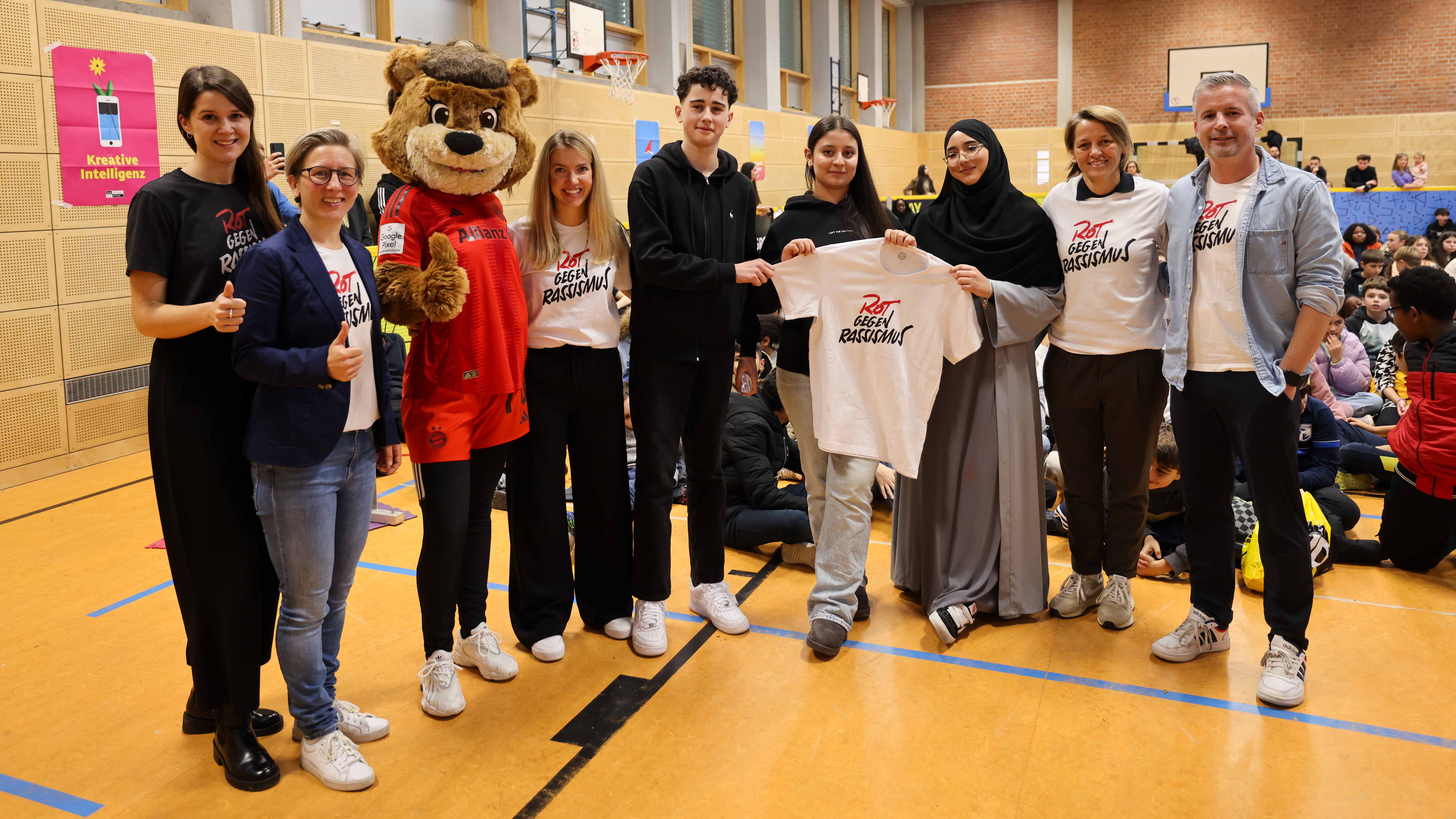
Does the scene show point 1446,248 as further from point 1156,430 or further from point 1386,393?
point 1156,430

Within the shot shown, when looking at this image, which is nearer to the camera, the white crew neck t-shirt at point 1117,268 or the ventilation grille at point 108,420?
the white crew neck t-shirt at point 1117,268

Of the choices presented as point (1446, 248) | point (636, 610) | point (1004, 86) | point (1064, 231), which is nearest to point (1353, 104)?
point (1004, 86)

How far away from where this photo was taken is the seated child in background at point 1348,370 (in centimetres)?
639

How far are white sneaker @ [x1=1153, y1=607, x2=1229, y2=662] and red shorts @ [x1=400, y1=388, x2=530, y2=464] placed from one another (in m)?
2.45

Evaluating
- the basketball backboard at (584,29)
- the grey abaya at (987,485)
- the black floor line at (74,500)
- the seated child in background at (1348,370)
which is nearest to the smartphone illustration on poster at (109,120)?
the black floor line at (74,500)

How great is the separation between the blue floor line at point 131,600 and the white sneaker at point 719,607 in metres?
2.35

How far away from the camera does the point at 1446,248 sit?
10.9 meters

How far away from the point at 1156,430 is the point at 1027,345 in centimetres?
56

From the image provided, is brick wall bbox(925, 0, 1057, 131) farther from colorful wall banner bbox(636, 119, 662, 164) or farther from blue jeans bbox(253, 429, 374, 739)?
blue jeans bbox(253, 429, 374, 739)

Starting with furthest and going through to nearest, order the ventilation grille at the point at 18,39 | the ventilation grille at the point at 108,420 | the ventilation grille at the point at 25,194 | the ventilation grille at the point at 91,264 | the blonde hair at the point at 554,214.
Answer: the ventilation grille at the point at 108,420 → the ventilation grille at the point at 91,264 → the ventilation grille at the point at 25,194 → the ventilation grille at the point at 18,39 → the blonde hair at the point at 554,214

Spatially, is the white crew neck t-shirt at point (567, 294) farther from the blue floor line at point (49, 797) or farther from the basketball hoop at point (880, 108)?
the basketball hoop at point (880, 108)

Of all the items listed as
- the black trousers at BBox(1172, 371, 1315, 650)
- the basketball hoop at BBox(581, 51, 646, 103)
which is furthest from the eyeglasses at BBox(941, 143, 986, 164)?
the basketball hoop at BBox(581, 51, 646, 103)

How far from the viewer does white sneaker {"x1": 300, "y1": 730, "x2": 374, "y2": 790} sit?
2711mm

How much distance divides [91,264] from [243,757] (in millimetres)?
5093
